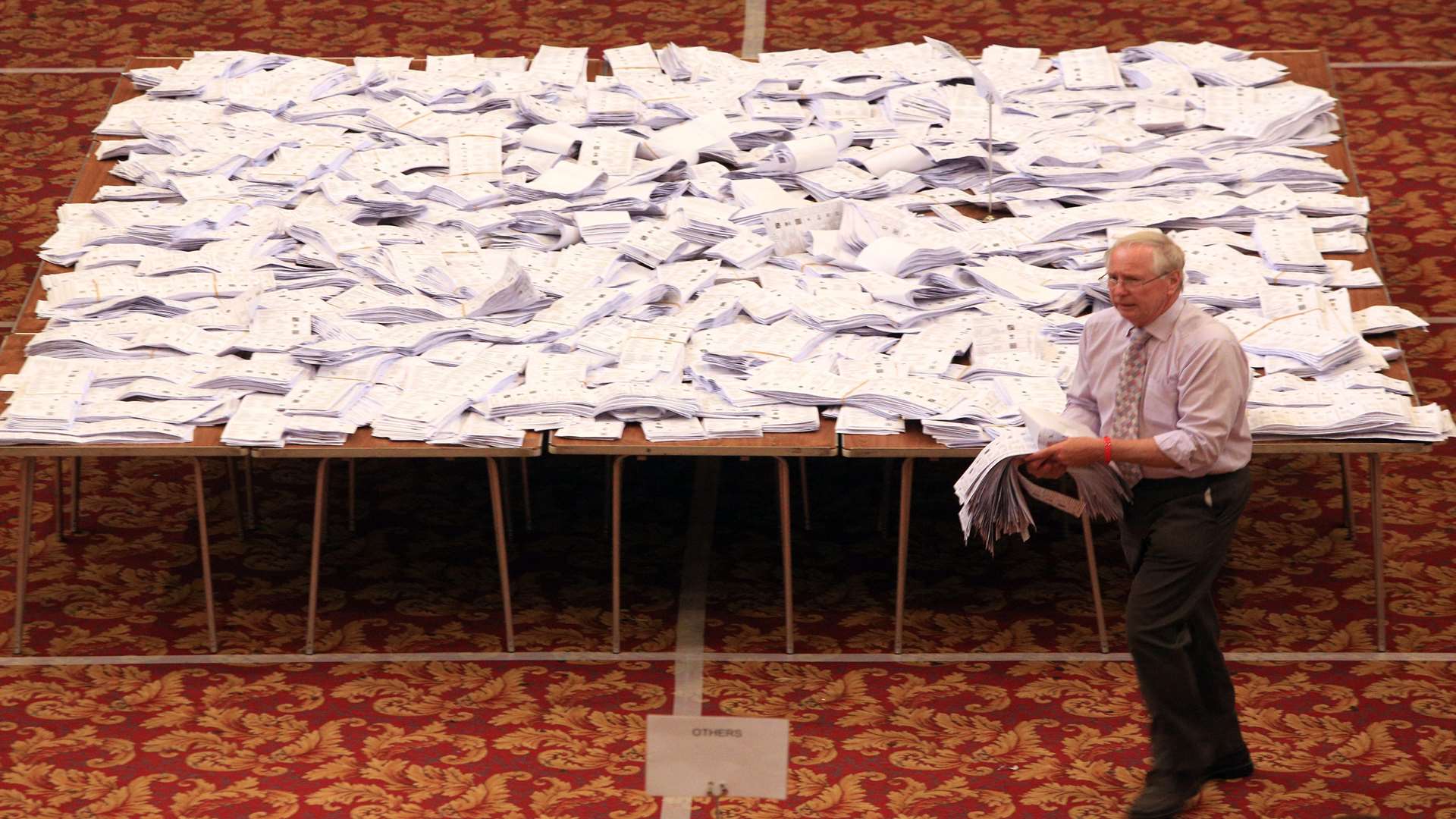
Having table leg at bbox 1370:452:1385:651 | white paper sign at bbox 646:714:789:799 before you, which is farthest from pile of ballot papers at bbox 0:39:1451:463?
white paper sign at bbox 646:714:789:799

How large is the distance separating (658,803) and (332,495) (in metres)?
2.01

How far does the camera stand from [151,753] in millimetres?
4793

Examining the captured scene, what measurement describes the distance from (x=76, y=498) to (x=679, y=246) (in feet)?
6.73

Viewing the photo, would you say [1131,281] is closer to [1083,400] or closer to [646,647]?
[1083,400]

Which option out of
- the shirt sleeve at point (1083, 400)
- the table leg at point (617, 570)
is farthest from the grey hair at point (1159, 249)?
the table leg at point (617, 570)

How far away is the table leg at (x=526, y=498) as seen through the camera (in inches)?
233

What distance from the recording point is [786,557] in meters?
5.16

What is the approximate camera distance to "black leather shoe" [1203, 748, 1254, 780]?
4.61m

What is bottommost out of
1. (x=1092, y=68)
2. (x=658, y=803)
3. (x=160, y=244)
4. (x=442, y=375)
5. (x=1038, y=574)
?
(x=658, y=803)

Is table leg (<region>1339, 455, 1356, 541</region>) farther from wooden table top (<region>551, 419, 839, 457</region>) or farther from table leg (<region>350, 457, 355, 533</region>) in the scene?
table leg (<region>350, 457, 355, 533</region>)

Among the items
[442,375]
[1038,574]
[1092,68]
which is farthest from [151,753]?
[1092,68]

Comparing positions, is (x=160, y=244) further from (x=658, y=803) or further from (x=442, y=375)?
(x=658, y=803)

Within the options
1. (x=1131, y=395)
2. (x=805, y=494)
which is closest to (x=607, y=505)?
(x=805, y=494)

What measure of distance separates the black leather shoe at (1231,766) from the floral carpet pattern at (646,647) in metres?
0.03
